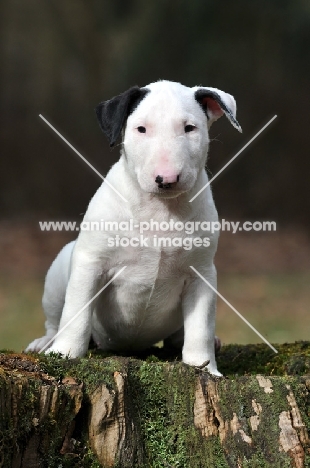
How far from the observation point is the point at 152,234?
4.36m

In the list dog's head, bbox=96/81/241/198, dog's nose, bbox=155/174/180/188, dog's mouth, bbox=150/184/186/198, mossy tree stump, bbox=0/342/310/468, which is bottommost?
mossy tree stump, bbox=0/342/310/468

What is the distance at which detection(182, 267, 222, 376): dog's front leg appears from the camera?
440 centimetres

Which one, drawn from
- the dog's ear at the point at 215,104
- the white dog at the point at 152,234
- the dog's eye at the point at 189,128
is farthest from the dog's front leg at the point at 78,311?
the dog's ear at the point at 215,104

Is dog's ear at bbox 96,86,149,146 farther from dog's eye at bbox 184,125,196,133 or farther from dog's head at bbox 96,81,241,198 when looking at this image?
dog's eye at bbox 184,125,196,133

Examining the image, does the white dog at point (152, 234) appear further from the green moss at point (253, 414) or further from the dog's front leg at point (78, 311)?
Result: the green moss at point (253, 414)

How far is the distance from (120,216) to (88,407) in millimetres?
1280

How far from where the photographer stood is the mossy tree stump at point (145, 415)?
3.30m

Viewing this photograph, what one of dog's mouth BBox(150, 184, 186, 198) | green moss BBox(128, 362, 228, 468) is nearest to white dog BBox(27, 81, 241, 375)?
dog's mouth BBox(150, 184, 186, 198)

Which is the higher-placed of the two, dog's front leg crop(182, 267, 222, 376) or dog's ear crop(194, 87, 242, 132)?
dog's ear crop(194, 87, 242, 132)

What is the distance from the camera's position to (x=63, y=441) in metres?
3.38

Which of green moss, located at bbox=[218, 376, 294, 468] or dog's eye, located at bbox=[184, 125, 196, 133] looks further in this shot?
dog's eye, located at bbox=[184, 125, 196, 133]

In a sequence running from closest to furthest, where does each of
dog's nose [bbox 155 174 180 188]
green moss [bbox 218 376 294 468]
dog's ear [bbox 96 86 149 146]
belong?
green moss [bbox 218 376 294 468], dog's nose [bbox 155 174 180 188], dog's ear [bbox 96 86 149 146]

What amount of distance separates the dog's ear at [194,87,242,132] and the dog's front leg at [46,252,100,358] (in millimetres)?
1129

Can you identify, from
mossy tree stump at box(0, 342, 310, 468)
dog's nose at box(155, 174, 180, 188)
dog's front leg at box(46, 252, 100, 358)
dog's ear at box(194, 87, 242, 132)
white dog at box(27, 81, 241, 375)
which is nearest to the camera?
mossy tree stump at box(0, 342, 310, 468)
